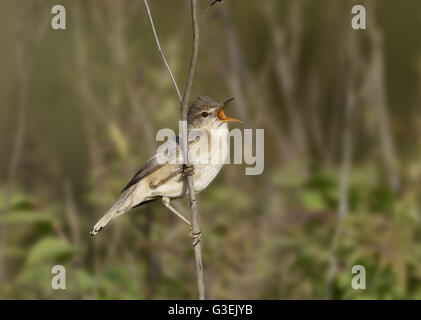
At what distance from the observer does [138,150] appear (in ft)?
20.0

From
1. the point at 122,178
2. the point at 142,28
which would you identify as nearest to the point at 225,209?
the point at 122,178

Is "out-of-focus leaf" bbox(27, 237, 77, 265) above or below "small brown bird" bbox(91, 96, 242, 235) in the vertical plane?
below

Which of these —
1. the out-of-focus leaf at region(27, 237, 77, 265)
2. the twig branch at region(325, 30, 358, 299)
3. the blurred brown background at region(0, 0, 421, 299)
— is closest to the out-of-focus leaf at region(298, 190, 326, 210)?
the blurred brown background at region(0, 0, 421, 299)

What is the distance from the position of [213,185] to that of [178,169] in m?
3.08

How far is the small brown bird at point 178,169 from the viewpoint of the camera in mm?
3994

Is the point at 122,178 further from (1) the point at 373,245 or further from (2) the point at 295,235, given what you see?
(1) the point at 373,245

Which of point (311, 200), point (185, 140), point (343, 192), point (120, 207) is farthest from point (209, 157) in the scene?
point (311, 200)

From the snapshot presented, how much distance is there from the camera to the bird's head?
4242 millimetres

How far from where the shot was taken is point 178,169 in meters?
3.94

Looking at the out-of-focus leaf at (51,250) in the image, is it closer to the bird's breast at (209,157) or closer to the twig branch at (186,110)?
the bird's breast at (209,157)

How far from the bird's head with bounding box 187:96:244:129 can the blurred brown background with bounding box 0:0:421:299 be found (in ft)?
2.89

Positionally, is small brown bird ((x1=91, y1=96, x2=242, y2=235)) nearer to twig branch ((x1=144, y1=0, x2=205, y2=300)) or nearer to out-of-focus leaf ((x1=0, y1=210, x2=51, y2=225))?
twig branch ((x1=144, y1=0, x2=205, y2=300))

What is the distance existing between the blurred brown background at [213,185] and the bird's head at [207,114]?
882mm
